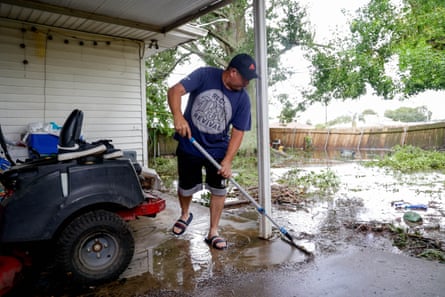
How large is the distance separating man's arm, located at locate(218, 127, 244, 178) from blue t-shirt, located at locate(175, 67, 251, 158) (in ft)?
0.22

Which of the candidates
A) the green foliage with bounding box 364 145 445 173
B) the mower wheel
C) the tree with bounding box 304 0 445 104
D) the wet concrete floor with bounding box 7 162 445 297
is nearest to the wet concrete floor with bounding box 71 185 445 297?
the wet concrete floor with bounding box 7 162 445 297

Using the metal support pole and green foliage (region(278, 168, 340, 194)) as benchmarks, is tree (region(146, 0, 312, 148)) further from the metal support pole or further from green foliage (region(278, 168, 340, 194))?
the metal support pole

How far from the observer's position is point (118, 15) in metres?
4.35

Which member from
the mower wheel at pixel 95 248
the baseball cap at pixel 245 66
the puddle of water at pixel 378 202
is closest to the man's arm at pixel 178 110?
the baseball cap at pixel 245 66

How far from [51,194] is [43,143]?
2942 mm

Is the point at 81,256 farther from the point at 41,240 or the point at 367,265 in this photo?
the point at 367,265

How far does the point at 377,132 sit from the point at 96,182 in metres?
14.8

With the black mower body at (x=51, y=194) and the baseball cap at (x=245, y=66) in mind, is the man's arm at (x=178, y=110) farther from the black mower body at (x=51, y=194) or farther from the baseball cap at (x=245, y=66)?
the black mower body at (x=51, y=194)

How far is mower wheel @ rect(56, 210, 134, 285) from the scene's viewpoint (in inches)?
78.0

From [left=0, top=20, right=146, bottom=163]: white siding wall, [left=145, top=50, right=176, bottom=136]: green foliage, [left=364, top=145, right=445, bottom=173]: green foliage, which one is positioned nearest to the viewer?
[left=0, top=20, right=146, bottom=163]: white siding wall

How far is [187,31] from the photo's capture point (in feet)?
16.5

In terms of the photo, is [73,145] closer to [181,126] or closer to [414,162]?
[181,126]

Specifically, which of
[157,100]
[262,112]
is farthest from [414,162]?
[262,112]

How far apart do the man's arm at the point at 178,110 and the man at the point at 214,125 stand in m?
0.01
